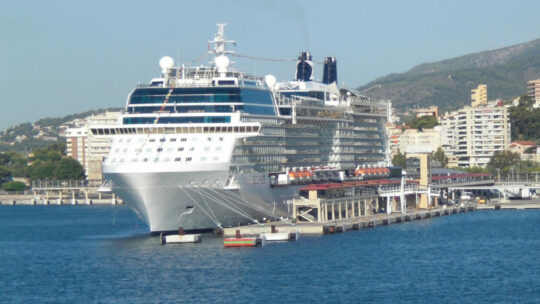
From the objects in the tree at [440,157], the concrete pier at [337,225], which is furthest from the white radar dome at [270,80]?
the tree at [440,157]

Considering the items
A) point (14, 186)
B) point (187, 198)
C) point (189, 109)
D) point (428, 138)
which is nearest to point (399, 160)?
point (428, 138)

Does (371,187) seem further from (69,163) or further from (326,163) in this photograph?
(69,163)

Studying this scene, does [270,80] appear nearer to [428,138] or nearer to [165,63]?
[165,63]

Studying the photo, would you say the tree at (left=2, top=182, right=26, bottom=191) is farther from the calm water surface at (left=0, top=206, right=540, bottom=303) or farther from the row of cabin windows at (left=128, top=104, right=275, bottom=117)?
the row of cabin windows at (left=128, top=104, right=275, bottom=117)

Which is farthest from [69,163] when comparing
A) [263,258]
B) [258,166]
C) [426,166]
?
[263,258]

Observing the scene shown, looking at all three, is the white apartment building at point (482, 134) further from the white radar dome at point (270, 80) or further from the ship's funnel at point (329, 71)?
the white radar dome at point (270, 80)

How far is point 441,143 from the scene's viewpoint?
196875mm

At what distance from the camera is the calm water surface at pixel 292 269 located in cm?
5034

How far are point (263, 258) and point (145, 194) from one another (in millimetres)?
10555

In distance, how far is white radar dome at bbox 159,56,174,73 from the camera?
76312 millimetres

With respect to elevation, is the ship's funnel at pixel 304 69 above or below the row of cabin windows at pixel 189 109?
above

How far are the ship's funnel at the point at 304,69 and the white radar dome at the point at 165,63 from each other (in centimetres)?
2366

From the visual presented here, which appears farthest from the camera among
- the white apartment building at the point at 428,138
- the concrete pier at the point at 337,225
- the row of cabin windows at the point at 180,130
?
the white apartment building at the point at 428,138

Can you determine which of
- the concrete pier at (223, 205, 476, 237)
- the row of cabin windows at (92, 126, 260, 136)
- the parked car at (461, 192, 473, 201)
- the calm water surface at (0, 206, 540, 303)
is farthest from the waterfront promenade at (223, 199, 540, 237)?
the parked car at (461, 192, 473, 201)
